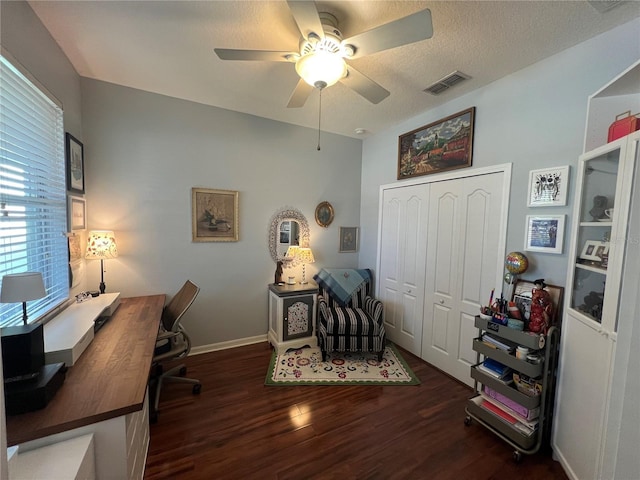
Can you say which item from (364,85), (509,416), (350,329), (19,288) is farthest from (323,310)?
(19,288)

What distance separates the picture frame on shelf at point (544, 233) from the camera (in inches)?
71.0

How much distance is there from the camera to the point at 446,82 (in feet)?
7.26

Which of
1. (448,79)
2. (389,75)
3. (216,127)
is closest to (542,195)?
(448,79)

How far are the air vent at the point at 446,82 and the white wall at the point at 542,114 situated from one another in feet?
0.87

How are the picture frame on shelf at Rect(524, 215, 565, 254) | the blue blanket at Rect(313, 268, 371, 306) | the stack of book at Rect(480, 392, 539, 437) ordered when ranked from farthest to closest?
the blue blanket at Rect(313, 268, 371, 306) < the picture frame on shelf at Rect(524, 215, 565, 254) < the stack of book at Rect(480, 392, 539, 437)

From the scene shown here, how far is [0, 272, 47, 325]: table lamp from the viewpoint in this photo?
3.94 feet

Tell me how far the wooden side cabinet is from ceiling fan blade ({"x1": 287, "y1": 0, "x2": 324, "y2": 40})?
2.34 m

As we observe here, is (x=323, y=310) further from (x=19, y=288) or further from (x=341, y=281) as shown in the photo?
(x=19, y=288)

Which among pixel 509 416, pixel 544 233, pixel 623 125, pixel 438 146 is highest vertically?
pixel 438 146

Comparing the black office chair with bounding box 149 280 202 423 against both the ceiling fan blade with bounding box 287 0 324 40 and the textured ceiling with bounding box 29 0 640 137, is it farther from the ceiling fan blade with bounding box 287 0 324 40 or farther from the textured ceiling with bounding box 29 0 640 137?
the ceiling fan blade with bounding box 287 0 324 40

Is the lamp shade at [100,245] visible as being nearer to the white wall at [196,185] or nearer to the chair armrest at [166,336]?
the white wall at [196,185]

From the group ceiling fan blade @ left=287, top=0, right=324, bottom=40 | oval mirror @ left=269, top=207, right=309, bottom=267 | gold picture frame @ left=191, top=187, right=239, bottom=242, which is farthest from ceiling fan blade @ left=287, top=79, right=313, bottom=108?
oval mirror @ left=269, top=207, right=309, bottom=267

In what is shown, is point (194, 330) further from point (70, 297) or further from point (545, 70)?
point (545, 70)

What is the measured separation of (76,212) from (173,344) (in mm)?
1366
